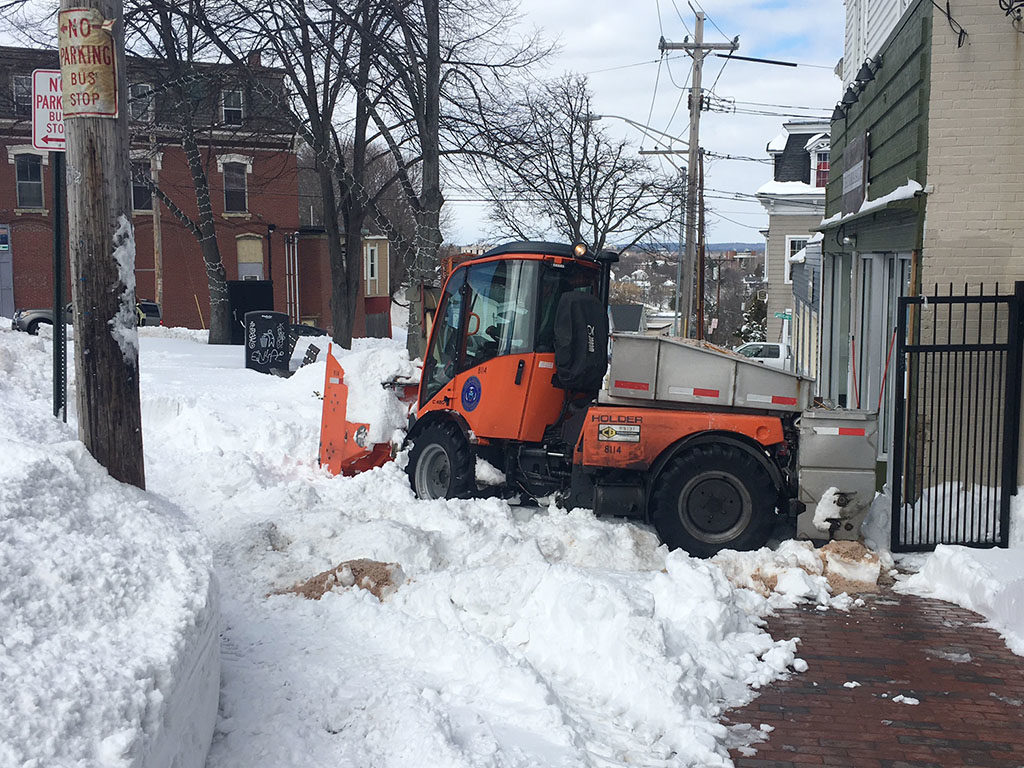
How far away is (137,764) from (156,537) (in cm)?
161

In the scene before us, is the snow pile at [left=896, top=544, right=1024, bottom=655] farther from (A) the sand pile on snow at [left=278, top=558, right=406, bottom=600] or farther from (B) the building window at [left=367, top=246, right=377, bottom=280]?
(B) the building window at [left=367, top=246, right=377, bottom=280]

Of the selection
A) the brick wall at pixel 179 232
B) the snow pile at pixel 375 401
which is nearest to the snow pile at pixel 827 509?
the snow pile at pixel 375 401

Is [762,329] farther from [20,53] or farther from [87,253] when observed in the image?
[87,253]

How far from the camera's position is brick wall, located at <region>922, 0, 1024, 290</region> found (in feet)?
28.8

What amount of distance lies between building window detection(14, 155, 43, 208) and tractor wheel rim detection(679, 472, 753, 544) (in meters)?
35.9

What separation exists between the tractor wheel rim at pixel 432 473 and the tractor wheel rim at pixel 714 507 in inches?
98.3

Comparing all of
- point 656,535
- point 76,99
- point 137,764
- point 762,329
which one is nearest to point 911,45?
point 656,535

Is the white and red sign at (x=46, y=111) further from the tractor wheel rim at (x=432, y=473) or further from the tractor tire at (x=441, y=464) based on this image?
the tractor wheel rim at (x=432, y=473)

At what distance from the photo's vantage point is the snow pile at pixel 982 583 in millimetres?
6555

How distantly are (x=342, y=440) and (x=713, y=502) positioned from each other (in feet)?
14.6

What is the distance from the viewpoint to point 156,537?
14.8 ft

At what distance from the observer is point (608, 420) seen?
8.53 meters

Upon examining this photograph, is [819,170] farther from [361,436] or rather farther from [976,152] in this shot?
[361,436]

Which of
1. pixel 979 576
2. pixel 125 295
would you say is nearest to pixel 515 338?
pixel 979 576
